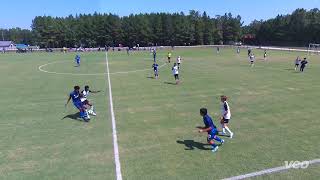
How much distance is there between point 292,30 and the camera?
399 ft

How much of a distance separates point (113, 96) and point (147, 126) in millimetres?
8160

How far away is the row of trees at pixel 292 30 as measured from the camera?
4478 inches

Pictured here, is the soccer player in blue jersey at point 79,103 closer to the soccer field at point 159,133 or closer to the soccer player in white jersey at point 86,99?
the soccer player in white jersey at point 86,99

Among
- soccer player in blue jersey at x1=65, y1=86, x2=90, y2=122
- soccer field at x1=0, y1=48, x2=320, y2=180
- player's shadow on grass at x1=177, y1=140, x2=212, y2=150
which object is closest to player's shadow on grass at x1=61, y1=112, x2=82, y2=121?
soccer field at x1=0, y1=48, x2=320, y2=180

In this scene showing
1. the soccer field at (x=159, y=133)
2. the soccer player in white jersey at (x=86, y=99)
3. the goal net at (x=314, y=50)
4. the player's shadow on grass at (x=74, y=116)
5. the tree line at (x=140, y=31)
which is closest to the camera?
the soccer field at (x=159, y=133)

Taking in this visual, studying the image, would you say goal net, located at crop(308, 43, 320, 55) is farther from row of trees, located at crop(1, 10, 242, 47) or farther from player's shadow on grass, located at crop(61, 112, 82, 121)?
player's shadow on grass, located at crop(61, 112, 82, 121)

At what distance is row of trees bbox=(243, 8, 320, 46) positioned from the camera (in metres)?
114

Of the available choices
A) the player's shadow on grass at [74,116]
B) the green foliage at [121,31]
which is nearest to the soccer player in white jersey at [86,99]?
the player's shadow on grass at [74,116]

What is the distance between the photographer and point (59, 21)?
429 feet

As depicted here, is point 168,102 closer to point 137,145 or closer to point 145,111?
point 145,111

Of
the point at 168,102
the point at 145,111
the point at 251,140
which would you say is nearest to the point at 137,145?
the point at 251,140

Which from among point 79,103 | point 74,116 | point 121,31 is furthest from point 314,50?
point 79,103

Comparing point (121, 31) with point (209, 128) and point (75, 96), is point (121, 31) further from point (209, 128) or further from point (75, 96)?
point (209, 128)

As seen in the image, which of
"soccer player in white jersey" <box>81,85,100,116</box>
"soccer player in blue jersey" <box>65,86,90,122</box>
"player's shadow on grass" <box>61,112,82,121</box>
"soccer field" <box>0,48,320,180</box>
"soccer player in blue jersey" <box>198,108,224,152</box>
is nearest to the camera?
"soccer field" <box>0,48,320,180</box>
